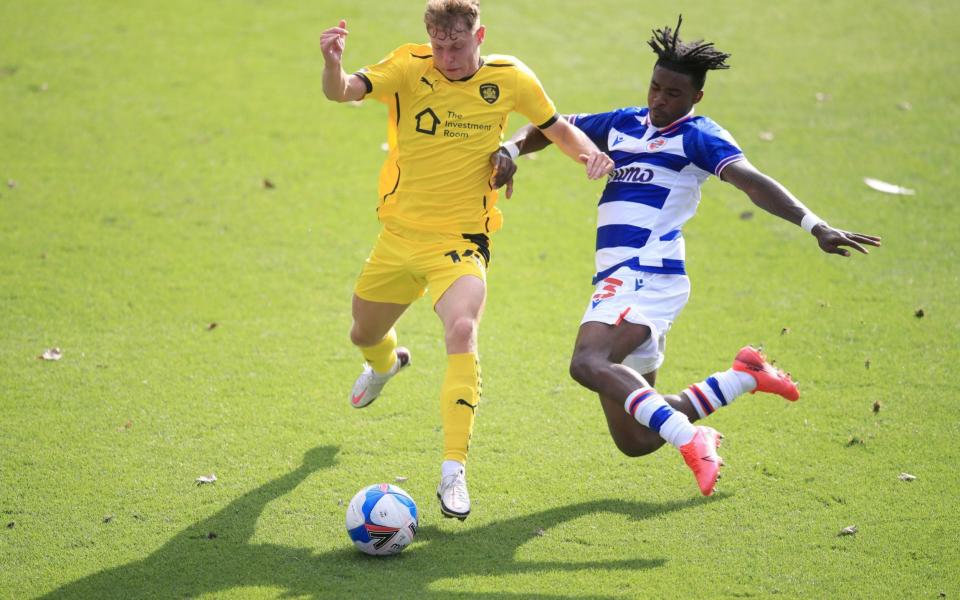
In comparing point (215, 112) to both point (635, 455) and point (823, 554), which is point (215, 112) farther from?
point (823, 554)

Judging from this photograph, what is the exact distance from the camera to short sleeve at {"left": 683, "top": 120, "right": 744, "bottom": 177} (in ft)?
19.0

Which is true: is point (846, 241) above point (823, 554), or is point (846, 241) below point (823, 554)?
above

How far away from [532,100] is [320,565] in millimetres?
2888

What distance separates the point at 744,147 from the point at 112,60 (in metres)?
7.58

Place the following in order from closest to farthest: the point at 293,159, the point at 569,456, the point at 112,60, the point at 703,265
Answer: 1. the point at 569,456
2. the point at 703,265
3. the point at 293,159
4. the point at 112,60

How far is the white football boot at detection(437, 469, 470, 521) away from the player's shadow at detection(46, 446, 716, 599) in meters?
0.28

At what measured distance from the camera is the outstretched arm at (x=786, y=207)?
5309 mm

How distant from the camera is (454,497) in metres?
5.37

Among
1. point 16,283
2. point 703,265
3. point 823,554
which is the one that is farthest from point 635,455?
point 16,283

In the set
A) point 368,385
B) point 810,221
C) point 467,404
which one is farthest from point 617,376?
point 368,385

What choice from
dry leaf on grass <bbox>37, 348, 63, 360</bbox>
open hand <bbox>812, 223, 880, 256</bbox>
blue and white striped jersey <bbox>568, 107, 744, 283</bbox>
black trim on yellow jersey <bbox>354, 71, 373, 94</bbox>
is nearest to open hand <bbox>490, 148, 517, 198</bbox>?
blue and white striped jersey <bbox>568, 107, 744, 283</bbox>

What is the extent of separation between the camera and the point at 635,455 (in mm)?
6094

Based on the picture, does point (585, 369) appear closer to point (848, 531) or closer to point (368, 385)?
point (848, 531)

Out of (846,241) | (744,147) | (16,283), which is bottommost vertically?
(16,283)
